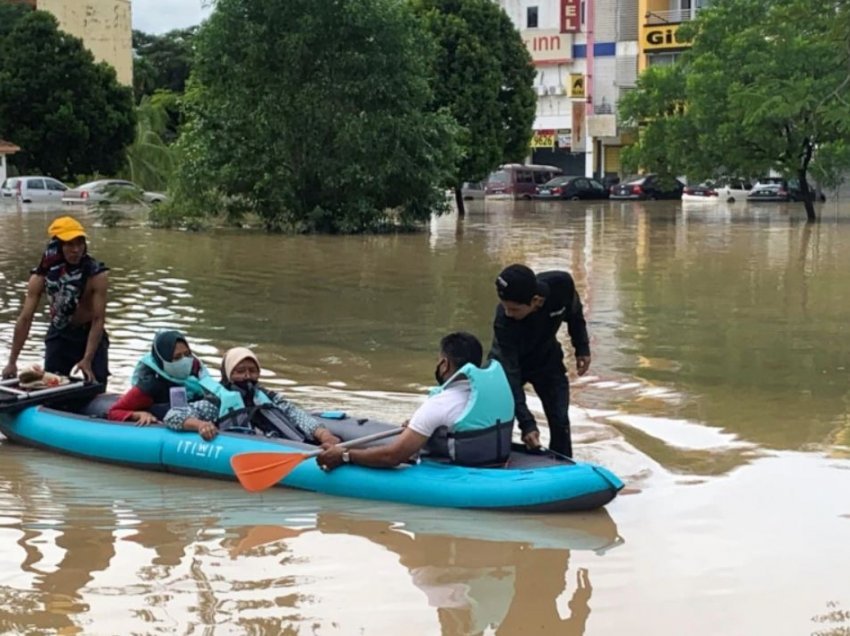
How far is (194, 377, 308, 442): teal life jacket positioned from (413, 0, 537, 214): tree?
28.1 meters

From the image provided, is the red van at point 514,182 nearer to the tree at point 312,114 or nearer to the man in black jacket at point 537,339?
the tree at point 312,114

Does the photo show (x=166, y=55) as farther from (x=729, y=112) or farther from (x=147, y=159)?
(x=729, y=112)

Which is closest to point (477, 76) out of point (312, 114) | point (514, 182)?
point (312, 114)

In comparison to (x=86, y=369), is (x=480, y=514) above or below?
below

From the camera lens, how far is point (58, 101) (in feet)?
144

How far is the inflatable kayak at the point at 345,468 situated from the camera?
6.29m

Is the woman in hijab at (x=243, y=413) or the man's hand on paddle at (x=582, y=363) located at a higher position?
the man's hand on paddle at (x=582, y=363)

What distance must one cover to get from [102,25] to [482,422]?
5591 cm

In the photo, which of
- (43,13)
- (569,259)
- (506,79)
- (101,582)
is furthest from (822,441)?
(43,13)

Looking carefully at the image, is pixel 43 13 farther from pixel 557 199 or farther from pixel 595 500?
pixel 595 500

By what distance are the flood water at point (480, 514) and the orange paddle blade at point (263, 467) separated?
14cm

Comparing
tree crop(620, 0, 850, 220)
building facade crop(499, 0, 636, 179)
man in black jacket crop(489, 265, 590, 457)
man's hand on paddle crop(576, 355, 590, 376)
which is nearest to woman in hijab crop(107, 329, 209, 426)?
man in black jacket crop(489, 265, 590, 457)

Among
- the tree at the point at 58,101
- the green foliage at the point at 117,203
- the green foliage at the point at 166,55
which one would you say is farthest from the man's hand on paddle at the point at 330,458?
the green foliage at the point at 166,55

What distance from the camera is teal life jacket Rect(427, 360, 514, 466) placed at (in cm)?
629
